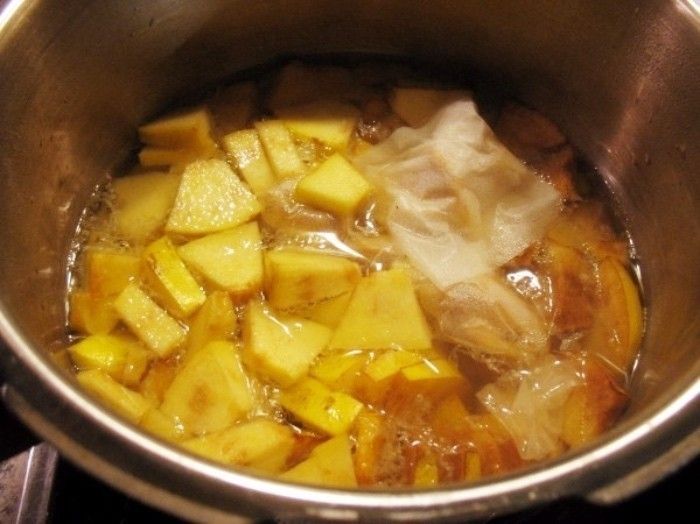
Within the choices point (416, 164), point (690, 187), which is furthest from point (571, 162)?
point (416, 164)

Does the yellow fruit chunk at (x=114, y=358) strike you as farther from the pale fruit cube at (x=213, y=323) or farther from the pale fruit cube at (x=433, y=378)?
the pale fruit cube at (x=433, y=378)

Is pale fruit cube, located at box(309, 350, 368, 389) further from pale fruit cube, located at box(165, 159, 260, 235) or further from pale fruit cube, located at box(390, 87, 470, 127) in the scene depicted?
pale fruit cube, located at box(390, 87, 470, 127)

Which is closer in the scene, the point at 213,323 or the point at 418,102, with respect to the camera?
the point at 213,323

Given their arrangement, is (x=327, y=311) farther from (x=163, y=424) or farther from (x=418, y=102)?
(x=418, y=102)

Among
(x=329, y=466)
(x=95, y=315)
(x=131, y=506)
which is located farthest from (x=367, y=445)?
(x=95, y=315)

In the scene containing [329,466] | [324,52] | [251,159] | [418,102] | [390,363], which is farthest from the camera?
[324,52]

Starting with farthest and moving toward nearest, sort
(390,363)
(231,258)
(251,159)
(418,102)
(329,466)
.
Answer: (418,102) < (251,159) < (231,258) < (390,363) < (329,466)

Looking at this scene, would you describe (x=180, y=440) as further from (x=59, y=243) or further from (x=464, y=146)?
(x=464, y=146)
